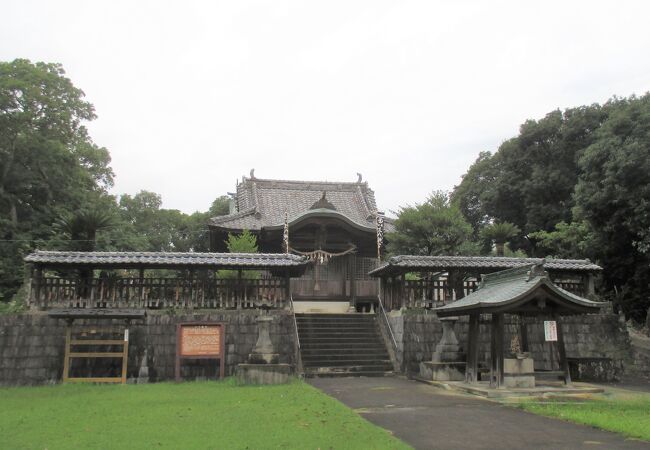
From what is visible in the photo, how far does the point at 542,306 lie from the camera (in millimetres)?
13258

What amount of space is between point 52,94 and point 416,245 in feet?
75.8

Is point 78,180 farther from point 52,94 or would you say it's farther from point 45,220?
point 52,94

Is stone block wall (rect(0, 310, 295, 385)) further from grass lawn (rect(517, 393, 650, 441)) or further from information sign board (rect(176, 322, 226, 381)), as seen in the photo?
grass lawn (rect(517, 393, 650, 441))

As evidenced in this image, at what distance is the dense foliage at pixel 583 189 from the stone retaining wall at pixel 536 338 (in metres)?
3.37

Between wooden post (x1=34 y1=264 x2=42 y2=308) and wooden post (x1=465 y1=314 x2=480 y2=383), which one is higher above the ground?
wooden post (x1=34 y1=264 x2=42 y2=308)

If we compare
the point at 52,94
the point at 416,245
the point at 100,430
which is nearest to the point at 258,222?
the point at 416,245

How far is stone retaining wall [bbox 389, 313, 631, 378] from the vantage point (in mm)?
17391

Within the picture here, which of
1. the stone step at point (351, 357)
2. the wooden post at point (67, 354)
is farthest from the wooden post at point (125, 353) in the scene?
the stone step at point (351, 357)

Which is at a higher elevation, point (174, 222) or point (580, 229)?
point (174, 222)

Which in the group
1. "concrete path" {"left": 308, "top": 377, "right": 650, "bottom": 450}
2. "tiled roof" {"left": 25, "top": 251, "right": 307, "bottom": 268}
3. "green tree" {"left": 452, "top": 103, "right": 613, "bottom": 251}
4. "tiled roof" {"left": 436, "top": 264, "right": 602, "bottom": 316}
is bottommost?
"concrete path" {"left": 308, "top": 377, "right": 650, "bottom": 450}

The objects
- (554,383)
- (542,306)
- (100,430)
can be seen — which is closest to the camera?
(100,430)

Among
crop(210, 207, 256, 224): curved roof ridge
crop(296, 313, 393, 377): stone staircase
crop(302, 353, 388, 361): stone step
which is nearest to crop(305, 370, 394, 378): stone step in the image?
crop(296, 313, 393, 377): stone staircase

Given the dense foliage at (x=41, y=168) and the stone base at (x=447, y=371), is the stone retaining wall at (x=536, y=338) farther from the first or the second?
the dense foliage at (x=41, y=168)

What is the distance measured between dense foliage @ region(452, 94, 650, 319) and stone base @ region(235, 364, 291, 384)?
14.2m
